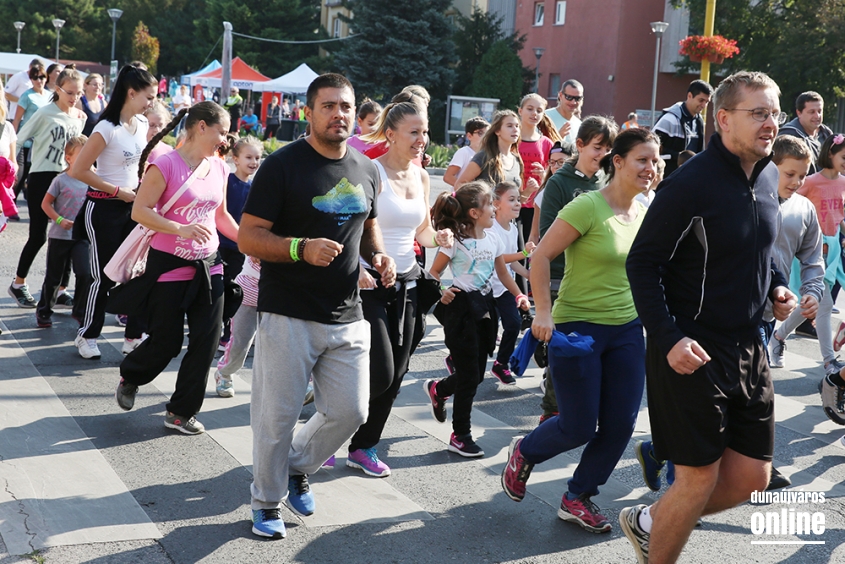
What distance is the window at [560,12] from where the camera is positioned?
46.1 m

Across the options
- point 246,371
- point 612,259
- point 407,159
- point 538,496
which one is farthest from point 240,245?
point 246,371

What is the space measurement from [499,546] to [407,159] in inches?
83.3

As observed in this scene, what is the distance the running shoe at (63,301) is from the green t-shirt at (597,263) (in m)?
5.89

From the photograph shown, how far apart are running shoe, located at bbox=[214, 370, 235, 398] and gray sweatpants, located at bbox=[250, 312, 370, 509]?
226 cm

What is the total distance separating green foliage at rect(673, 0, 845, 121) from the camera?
109 ft

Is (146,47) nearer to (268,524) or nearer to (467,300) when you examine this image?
(467,300)

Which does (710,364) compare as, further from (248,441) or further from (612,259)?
(248,441)

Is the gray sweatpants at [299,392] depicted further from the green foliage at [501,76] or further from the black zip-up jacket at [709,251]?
the green foliage at [501,76]

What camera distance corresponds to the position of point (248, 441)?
18.5 ft

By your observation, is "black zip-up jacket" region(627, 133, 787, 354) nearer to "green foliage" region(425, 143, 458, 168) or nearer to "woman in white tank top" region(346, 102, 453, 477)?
"woman in white tank top" region(346, 102, 453, 477)

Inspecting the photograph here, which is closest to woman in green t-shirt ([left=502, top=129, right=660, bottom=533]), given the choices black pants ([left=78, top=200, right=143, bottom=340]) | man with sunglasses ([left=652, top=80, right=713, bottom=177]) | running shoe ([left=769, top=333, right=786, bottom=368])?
black pants ([left=78, top=200, right=143, bottom=340])

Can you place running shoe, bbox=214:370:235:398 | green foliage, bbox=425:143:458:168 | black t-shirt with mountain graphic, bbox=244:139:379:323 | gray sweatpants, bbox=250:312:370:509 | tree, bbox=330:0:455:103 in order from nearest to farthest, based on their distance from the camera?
black t-shirt with mountain graphic, bbox=244:139:379:323 < gray sweatpants, bbox=250:312:370:509 < running shoe, bbox=214:370:235:398 < green foliage, bbox=425:143:458:168 < tree, bbox=330:0:455:103

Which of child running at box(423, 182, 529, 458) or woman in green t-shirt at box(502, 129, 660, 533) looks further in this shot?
child running at box(423, 182, 529, 458)

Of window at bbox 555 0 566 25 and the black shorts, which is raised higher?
window at bbox 555 0 566 25
